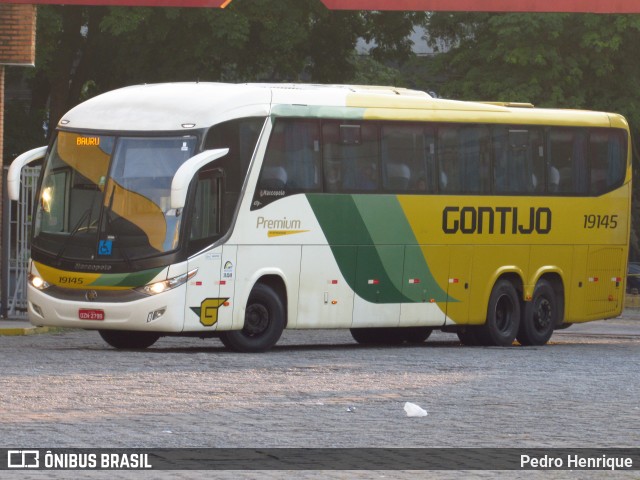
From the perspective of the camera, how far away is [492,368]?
799 inches

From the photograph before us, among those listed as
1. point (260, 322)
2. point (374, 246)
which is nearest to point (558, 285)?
point (374, 246)

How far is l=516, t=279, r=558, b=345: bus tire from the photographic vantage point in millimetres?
26641

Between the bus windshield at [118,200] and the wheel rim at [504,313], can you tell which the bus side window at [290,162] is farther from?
the wheel rim at [504,313]

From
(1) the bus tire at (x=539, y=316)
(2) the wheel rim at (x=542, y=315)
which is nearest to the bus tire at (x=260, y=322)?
(1) the bus tire at (x=539, y=316)

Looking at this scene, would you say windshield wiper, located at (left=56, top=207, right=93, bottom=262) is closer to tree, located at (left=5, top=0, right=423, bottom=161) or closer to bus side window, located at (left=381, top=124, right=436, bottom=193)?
bus side window, located at (left=381, top=124, right=436, bottom=193)

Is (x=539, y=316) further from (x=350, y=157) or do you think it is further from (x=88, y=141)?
(x=88, y=141)

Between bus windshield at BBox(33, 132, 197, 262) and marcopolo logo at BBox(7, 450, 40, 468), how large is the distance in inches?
396

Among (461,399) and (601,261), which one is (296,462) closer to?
(461,399)

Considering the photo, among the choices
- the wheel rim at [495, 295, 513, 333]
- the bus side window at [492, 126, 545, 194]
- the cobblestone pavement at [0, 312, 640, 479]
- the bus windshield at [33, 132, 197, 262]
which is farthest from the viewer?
the wheel rim at [495, 295, 513, 333]

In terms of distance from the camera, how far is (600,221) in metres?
27.5

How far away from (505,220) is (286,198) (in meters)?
4.37

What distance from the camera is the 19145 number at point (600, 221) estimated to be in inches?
1071

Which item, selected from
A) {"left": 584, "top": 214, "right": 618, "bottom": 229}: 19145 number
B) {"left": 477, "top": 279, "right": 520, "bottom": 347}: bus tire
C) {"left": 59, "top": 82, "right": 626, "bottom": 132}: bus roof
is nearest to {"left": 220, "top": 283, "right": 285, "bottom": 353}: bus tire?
{"left": 59, "top": 82, "right": 626, "bottom": 132}: bus roof

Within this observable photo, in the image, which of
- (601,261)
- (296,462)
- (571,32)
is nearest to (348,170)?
(601,261)
